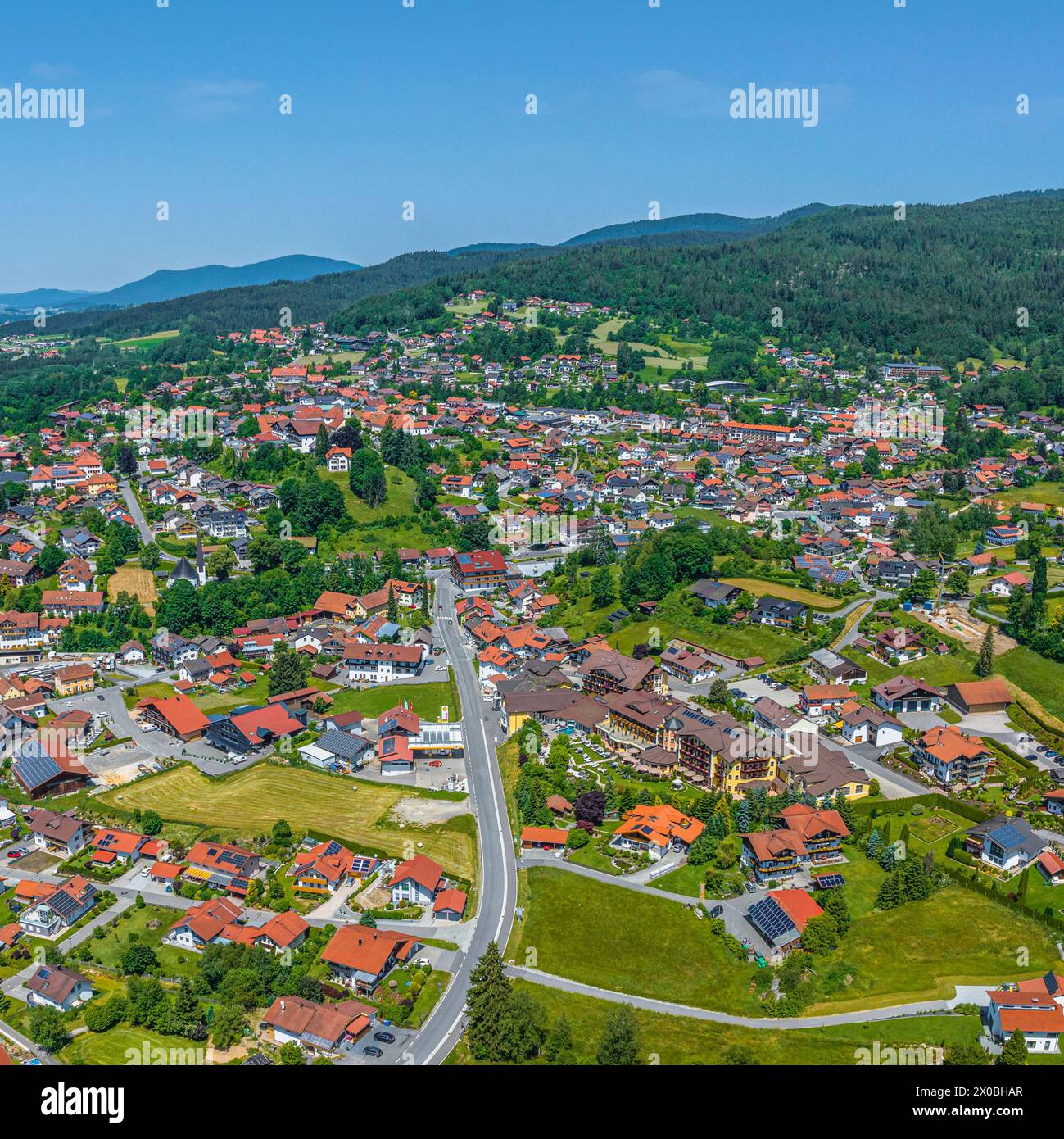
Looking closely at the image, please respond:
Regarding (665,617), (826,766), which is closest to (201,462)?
(665,617)

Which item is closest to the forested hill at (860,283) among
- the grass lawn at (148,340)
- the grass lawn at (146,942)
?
the grass lawn at (148,340)

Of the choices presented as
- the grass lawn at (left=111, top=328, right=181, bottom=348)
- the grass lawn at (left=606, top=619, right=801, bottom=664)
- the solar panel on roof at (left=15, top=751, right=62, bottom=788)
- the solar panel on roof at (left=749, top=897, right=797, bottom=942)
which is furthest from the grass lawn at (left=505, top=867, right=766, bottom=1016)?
the grass lawn at (left=111, top=328, right=181, bottom=348)

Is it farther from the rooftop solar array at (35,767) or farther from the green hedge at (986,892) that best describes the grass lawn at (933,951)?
the rooftop solar array at (35,767)

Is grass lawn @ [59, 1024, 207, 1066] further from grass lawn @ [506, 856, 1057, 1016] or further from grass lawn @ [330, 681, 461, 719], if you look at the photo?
grass lawn @ [330, 681, 461, 719]

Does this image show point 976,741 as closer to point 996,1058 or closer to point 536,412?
point 996,1058

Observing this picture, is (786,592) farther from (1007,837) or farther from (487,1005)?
(487,1005)
